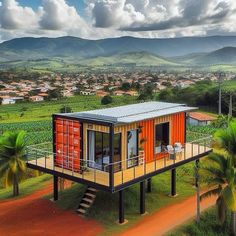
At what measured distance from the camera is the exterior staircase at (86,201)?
21828 millimetres

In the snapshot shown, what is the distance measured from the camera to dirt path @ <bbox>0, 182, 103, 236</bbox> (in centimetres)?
1993

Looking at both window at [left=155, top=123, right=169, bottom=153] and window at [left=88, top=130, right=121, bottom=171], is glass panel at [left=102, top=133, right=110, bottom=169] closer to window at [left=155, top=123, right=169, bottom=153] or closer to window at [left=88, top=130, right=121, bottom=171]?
window at [left=88, top=130, right=121, bottom=171]

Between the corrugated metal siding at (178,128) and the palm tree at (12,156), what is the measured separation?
9857mm

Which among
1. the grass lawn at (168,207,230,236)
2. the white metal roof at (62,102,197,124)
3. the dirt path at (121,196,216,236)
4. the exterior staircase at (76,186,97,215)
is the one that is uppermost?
the white metal roof at (62,102,197,124)

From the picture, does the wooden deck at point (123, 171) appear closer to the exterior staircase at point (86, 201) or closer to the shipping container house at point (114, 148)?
the shipping container house at point (114, 148)

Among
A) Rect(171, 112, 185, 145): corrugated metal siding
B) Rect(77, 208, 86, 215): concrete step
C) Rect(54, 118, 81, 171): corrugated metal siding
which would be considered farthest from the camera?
Rect(171, 112, 185, 145): corrugated metal siding

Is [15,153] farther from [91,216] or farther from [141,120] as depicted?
[141,120]

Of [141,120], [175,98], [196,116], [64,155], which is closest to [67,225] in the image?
[64,155]

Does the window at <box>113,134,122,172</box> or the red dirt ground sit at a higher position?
the window at <box>113,134,122,172</box>

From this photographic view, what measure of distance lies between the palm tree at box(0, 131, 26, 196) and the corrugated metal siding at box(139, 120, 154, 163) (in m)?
8.31

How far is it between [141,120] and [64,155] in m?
4.97

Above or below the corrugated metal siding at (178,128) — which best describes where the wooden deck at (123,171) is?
below

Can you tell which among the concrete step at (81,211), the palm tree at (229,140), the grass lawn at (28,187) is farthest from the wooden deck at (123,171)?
the grass lawn at (28,187)

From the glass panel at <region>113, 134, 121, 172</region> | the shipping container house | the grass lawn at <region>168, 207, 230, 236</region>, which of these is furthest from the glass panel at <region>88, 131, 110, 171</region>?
the grass lawn at <region>168, 207, 230, 236</region>
